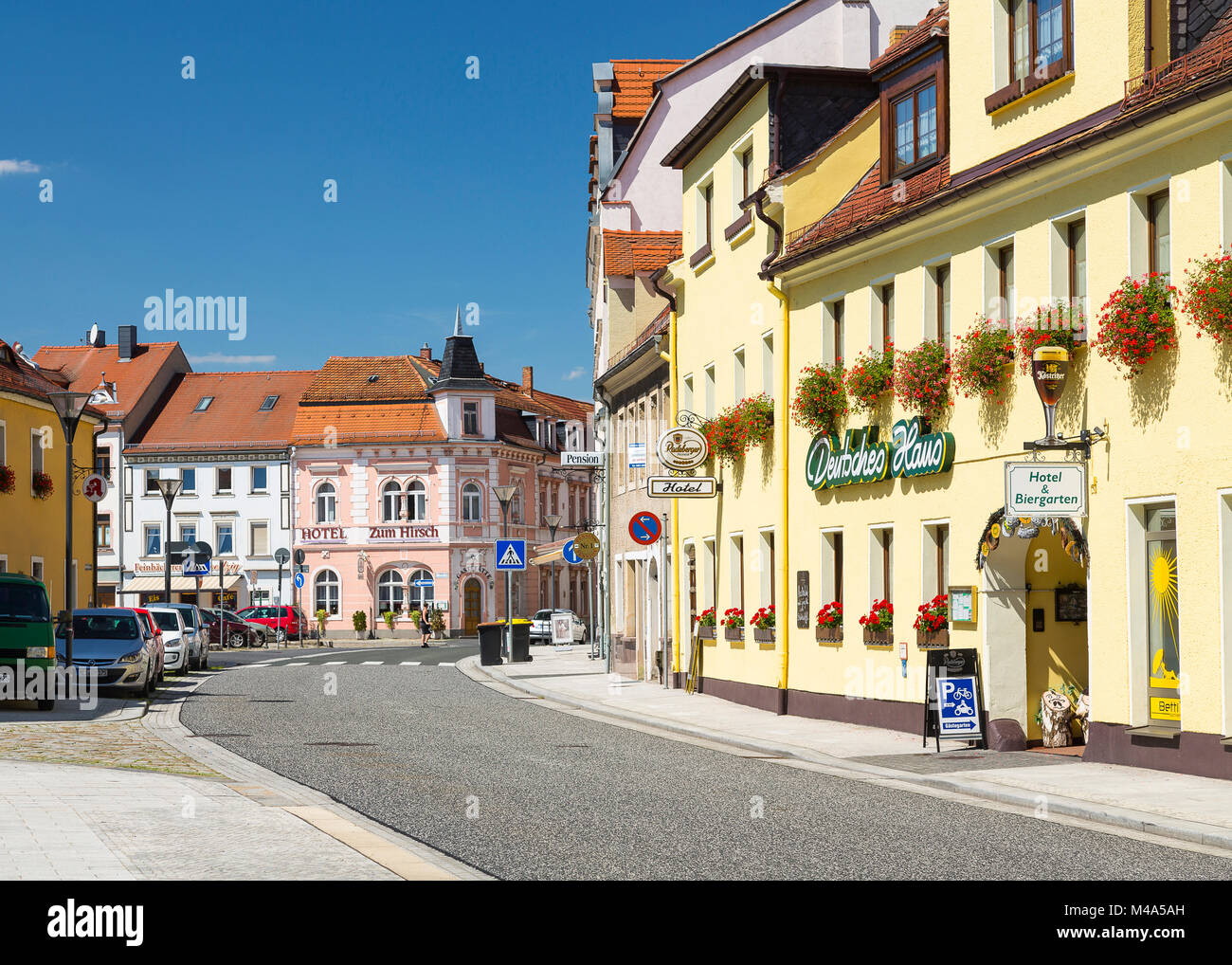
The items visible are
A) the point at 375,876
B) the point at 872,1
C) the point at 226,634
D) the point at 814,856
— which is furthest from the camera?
the point at 226,634

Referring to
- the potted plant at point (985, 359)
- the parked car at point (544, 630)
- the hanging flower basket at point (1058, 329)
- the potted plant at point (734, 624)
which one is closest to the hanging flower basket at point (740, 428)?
the potted plant at point (734, 624)

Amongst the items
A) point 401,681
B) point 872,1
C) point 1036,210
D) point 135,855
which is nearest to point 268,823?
point 135,855

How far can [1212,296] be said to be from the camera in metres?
14.2

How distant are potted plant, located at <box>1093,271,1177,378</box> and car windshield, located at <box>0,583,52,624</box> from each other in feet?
52.8

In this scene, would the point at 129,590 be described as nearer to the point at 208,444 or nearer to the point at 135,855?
the point at 208,444

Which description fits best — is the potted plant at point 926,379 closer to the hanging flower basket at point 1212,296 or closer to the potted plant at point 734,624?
the hanging flower basket at point 1212,296

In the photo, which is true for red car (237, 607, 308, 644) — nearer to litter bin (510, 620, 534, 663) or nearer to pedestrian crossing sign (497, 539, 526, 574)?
litter bin (510, 620, 534, 663)

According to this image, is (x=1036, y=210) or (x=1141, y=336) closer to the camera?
(x=1141, y=336)

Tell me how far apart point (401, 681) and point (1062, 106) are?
22413 mm

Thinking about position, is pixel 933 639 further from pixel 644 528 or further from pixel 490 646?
pixel 490 646

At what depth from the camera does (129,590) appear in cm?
8144

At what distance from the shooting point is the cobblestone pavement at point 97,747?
16609 millimetres

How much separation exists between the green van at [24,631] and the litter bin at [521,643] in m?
21.3

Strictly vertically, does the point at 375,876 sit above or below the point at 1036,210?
below
